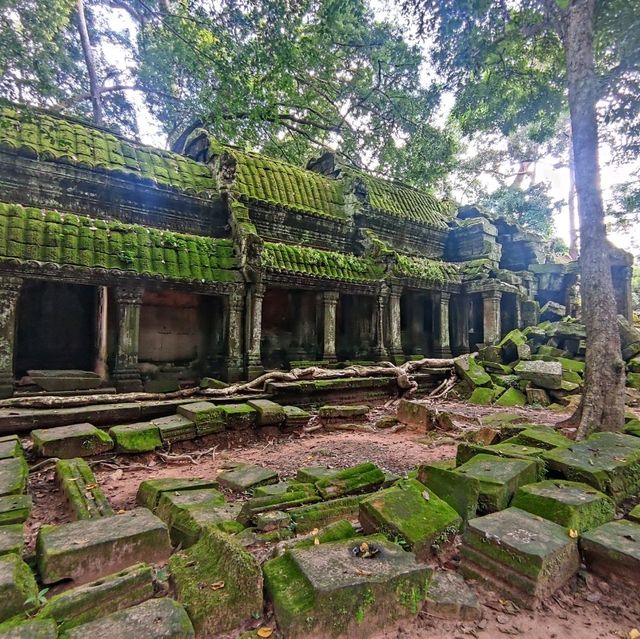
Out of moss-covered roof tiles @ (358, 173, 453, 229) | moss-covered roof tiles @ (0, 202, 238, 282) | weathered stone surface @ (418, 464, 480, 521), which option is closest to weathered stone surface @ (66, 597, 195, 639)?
weathered stone surface @ (418, 464, 480, 521)

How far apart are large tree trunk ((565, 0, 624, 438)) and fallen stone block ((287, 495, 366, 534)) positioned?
3.77 metres

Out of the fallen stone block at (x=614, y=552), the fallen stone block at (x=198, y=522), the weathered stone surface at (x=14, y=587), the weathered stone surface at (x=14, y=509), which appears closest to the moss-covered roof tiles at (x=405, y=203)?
the fallen stone block at (x=198, y=522)

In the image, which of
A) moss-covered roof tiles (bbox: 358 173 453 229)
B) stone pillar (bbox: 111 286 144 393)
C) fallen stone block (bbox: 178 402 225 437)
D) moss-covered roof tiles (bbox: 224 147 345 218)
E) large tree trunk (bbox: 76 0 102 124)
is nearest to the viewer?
fallen stone block (bbox: 178 402 225 437)

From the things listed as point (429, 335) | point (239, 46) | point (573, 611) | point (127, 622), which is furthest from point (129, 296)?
→ point (429, 335)

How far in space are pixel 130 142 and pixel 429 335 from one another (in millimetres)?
9775

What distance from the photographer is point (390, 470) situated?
182 inches

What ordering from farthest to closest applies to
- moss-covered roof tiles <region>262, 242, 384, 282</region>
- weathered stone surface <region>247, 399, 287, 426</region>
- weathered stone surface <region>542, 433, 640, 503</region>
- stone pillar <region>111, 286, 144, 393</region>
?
1. moss-covered roof tiles <region>262, 242, 384, 282</region>
2. stone pillar <region>111, 286, 144, 393</region>
3. weathered stone surface <region>247, 399, 287, 426</region>
4. weathered stone surface <region>542, 433, 640, 503</region>

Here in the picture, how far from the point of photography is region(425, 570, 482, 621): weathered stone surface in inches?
77.4

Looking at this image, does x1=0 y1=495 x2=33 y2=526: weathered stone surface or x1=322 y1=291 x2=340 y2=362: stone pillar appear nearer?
x1=0 y1=495 x2=33 y2=526: weathered stone surface

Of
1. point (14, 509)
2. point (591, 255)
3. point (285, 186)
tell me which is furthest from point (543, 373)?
point (14, 509)

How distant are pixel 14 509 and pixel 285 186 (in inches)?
379

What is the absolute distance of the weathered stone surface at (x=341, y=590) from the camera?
1729 mm

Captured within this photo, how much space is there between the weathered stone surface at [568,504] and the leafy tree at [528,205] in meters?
22.4

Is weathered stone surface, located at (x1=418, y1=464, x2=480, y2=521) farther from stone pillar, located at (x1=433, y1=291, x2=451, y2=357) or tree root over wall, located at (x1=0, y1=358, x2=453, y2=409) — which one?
stone pillar, located at (x1=433, y1=291, x2=451, y2=357)
